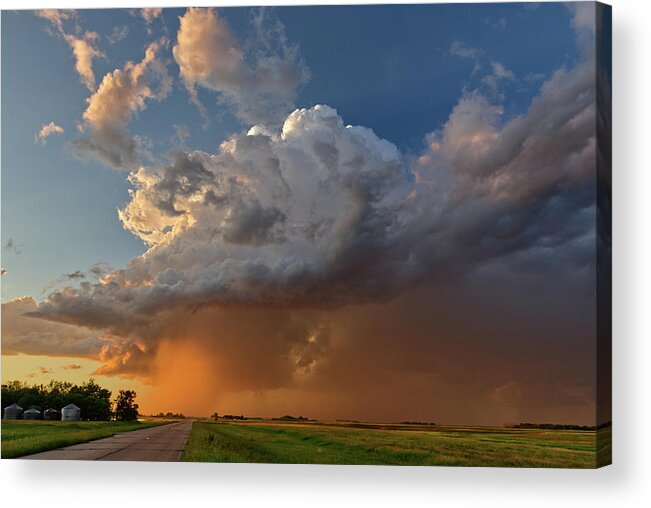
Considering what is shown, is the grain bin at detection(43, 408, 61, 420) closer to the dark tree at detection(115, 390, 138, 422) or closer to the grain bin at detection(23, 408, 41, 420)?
the grain bin at detection(23, 408, 41, 420)

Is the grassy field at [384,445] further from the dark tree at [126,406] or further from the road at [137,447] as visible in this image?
the dark tree at [126,406]

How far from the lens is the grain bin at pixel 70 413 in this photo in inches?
631

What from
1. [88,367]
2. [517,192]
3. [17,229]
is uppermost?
[517,192]

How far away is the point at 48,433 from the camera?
16047 mm

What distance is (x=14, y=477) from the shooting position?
15.9 meters

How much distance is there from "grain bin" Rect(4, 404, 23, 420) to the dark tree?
183 cm

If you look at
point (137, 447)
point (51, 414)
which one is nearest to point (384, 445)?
point (137, 447)

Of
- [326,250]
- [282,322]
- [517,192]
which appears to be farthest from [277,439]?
[517,192]

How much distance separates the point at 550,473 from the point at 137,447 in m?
7.43

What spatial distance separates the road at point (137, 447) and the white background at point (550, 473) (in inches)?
9.4

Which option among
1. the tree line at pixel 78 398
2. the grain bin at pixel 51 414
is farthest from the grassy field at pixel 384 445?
the grain bin at pixel 51 414

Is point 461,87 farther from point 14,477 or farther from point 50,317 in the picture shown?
point 14,477

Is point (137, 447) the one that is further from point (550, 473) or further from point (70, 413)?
point (550, 473)

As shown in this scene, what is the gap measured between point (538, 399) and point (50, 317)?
9169mm
